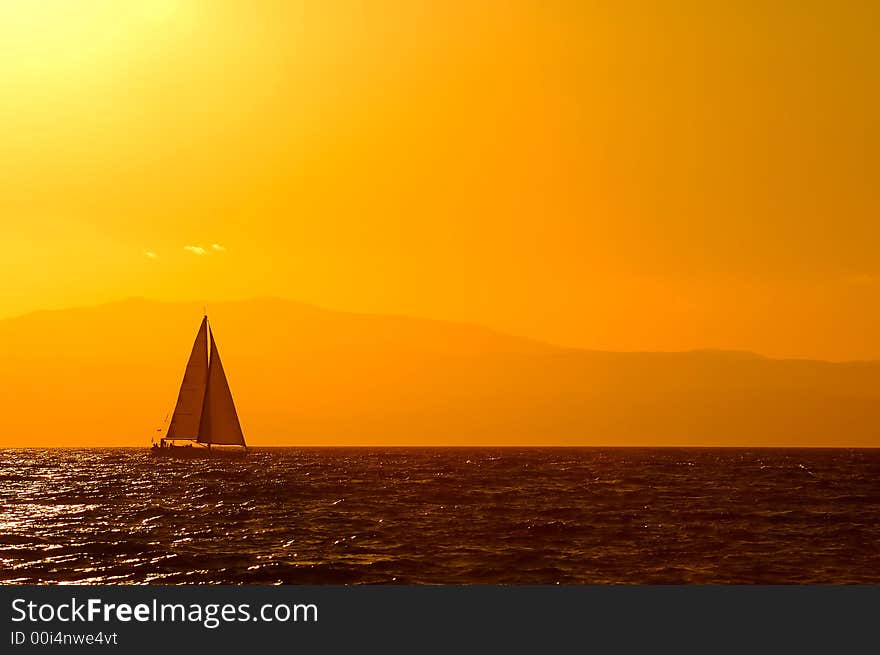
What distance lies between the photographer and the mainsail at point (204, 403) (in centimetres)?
14125

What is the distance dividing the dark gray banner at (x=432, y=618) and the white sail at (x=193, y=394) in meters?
120

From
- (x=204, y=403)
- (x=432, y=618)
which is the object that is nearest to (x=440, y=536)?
(x=432, y=618)

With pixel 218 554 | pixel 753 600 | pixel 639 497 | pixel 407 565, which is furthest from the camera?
pixel 639 497

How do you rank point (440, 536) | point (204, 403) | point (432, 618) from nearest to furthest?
point (432, 618), point (440, 536), point (204, 403)

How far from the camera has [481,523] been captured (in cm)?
5062

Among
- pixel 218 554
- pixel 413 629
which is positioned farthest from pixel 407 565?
pixel 413 629

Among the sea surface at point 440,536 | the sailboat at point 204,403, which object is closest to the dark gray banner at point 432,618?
the sea surface at point 440,536

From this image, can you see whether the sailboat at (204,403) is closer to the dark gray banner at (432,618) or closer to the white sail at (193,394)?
the white sail at (193,394)

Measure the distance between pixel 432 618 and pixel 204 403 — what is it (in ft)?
413

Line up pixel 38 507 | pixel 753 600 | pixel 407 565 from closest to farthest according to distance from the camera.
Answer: pixel 753 600 → pixel 407 565 → pixel 38 507

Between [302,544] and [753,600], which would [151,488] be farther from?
[753,600]

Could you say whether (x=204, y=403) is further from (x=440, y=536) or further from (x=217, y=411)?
(x=440, y=536)

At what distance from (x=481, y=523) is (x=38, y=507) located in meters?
29.1

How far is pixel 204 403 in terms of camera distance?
143250 millimetres
